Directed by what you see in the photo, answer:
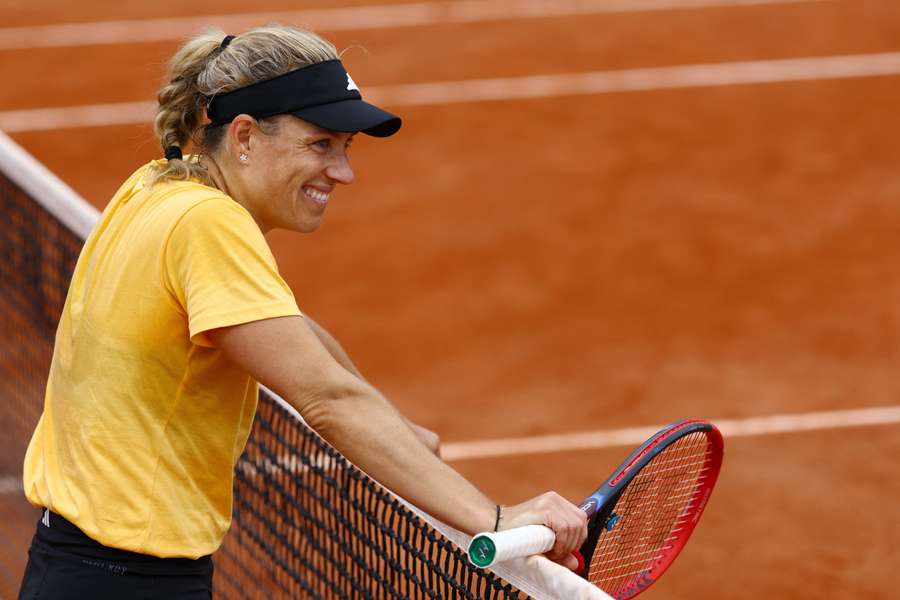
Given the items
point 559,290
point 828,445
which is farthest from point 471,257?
point 828,445

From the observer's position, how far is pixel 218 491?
8.98 feet

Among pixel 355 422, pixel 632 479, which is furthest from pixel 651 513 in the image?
pixel 355 422

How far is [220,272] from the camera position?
2.46 m

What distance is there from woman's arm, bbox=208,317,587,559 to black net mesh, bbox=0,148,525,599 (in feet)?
2.22

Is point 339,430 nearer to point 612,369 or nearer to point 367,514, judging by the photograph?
point 367,514

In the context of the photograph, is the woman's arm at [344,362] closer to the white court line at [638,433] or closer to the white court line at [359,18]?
the white court line at [638,433]

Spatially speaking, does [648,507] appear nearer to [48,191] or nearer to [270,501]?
[270,501]

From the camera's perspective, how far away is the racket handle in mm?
2416

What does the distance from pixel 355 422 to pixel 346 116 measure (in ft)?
1.93

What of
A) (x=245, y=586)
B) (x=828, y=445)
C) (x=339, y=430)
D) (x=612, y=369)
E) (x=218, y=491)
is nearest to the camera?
(x=339, y=430)

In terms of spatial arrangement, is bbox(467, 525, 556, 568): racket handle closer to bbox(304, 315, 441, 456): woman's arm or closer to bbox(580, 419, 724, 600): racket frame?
bbox(580, 419, 724, 600): racket frame

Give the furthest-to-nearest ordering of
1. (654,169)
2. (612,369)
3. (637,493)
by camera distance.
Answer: (654,169) → (612,369) → (637,493)

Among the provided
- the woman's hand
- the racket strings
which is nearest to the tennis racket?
the racket strings

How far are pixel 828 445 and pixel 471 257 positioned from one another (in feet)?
8.95
